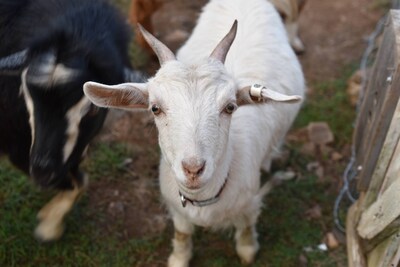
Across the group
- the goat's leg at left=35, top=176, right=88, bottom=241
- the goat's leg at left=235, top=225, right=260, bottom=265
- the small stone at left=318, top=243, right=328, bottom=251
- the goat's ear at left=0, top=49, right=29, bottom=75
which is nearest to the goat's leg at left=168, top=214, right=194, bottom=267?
the goat's leg at left=235, top=225, right=260, bottom=265

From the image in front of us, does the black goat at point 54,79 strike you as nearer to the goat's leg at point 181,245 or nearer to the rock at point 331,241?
the goat's leg at point 181,245

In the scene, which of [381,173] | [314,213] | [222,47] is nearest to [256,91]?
[222,47]

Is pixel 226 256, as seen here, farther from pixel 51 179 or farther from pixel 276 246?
pixel 51 179

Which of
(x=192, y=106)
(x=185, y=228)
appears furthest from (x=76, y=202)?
(x=192, y=106)

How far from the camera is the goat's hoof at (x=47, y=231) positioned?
12.1 feet

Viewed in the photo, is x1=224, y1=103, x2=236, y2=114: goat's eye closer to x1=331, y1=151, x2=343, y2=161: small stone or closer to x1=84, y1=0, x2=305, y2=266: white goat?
x1=84, y1=0, x2=305, y2=266: white goat

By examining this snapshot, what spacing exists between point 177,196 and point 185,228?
359 mm

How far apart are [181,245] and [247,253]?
1.51 ft

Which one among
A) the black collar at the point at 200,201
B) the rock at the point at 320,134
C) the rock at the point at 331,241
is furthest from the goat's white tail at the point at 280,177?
the black collar at the point at 200,201

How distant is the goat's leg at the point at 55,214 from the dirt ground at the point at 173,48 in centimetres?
38

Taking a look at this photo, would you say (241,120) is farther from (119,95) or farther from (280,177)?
(280,177)

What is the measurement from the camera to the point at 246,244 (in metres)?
3.68

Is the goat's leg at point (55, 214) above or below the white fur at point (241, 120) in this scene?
below

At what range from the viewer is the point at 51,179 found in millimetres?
2994
